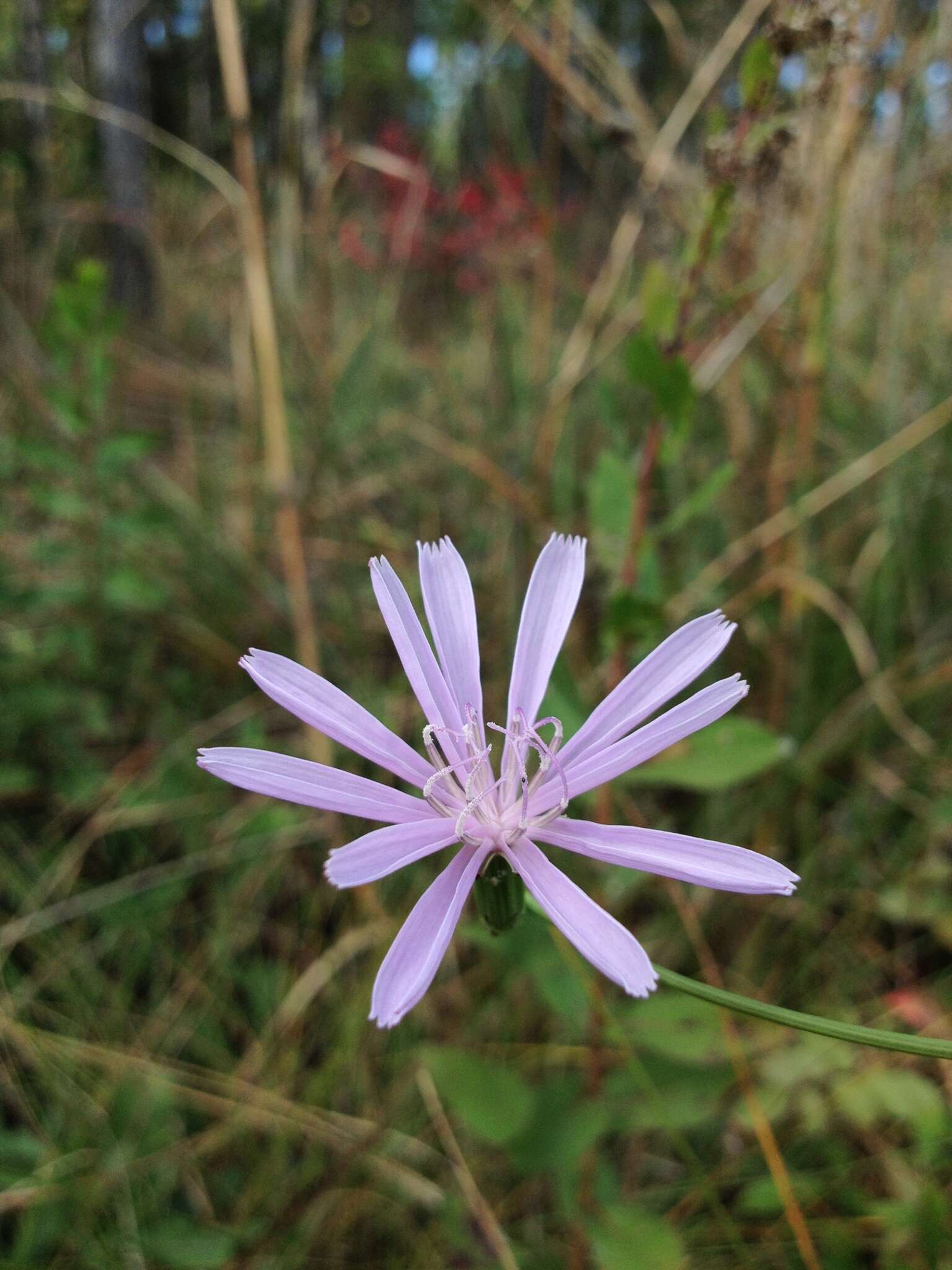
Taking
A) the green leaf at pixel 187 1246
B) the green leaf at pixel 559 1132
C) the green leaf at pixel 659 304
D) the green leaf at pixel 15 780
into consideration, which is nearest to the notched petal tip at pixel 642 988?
the green leaf at pixel 559 1132

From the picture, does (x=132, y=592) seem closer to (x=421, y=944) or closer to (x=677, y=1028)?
(x=677, y=1028)

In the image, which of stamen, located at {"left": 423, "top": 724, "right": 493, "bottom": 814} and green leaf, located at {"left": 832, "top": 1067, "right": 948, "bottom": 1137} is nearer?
stamen, located at {"left": 423, "top": 724, "right": 493, "bottom": 814}

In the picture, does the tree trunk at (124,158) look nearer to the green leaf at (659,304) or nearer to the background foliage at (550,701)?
the background foliage at (550,701)

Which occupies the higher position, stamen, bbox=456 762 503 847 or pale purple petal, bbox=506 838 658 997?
stamen, bbox=456 762 503 847

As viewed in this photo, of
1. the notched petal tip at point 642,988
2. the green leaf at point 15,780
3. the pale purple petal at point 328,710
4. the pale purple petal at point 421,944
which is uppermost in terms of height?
A: the green leaf at point 15,780

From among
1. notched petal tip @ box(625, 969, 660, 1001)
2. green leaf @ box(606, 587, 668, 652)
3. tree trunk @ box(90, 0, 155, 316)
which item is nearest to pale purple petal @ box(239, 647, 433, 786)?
notched petal tip @ box(625, 969, 660, 1001)

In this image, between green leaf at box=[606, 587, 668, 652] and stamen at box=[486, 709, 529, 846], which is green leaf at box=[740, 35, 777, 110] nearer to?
green leaf at box=[606, 587, 668, 652]
